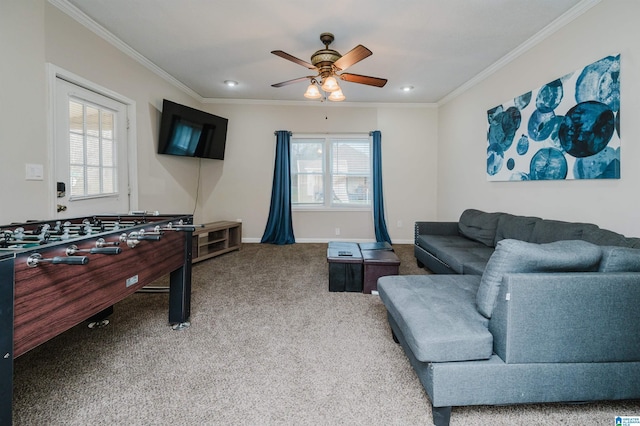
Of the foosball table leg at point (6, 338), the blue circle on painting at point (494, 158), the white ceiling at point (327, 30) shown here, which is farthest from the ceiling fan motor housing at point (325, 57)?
the foosball table leg at point (6, 338)

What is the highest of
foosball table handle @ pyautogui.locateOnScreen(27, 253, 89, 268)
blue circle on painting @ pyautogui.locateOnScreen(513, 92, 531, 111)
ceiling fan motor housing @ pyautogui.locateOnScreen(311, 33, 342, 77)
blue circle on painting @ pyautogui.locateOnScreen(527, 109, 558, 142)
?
ceiling fan motor housing @ pyautogui.locateOnScreen(311, 33, 342, 77)

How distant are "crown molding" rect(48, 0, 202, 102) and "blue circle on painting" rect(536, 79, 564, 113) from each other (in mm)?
4280

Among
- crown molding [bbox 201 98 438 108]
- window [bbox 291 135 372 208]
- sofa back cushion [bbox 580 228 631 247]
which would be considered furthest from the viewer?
window [bbox 291 135 372 208]

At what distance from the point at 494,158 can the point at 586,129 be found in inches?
47.5

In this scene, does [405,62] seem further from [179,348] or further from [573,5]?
[179,348]

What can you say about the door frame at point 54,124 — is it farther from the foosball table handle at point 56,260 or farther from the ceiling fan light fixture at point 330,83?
the ceiling fan light fixture at point 330,83

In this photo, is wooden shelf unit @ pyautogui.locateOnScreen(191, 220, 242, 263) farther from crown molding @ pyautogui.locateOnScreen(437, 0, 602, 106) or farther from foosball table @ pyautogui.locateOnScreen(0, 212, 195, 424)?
crown molding @ pyautogui.locateOnScreen(437, 0, 602, 106)

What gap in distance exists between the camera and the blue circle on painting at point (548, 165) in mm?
2596

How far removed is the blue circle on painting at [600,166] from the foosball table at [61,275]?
10.4ft

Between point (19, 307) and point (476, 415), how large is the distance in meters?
1.89

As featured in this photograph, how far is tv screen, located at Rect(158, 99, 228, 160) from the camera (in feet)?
12.8

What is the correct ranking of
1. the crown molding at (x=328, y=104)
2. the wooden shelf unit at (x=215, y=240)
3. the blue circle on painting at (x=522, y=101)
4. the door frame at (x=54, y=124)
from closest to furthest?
1. the door frame at (x=54, y=124)
2. the blue circle on painting at (x=522, y=101)
3. the wooden shelf unit at (x=215, y=240)
4. the crown molding at (x=328, y=104)

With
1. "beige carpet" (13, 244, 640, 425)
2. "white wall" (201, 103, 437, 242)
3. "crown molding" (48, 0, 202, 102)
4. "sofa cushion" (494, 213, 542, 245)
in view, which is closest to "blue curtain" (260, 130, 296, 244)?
"white wall" (201, 103, 437, 242)

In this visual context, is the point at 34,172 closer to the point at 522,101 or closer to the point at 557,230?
the point at 557,230
